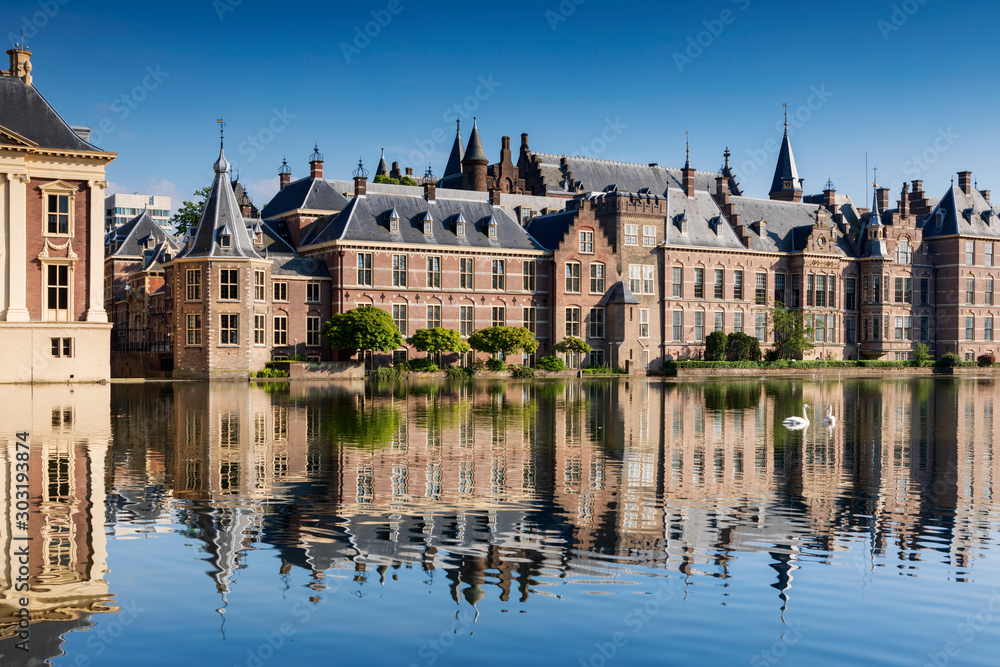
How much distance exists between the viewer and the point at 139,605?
1015 centimetres

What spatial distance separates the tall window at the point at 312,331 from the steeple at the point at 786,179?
55662 mm

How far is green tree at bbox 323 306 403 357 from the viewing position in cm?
6278

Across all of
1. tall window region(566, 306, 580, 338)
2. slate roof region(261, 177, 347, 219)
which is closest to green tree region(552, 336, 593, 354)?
tall window region(566, 306, 580, 338)

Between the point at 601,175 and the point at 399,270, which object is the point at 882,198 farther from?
the point at 399,270

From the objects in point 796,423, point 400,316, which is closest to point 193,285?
point 400,316

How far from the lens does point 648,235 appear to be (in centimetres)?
7769

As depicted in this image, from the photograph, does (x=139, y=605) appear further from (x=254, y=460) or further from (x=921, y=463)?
(x=921, y=463)

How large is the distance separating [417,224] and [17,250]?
2803 cm

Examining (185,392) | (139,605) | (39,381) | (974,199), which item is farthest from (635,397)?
(974,199)

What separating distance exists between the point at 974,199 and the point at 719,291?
30.1 meters

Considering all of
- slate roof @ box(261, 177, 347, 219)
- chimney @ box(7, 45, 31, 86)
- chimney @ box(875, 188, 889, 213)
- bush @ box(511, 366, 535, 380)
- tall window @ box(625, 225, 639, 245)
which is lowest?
bush @ box(511, 366, 535, 380)

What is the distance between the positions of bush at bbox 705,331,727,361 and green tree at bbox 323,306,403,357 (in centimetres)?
2791

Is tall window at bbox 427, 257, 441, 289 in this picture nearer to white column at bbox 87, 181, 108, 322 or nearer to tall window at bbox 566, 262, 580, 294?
tall window at bbox 566, 262, 580, 294

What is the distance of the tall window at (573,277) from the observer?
243ft
